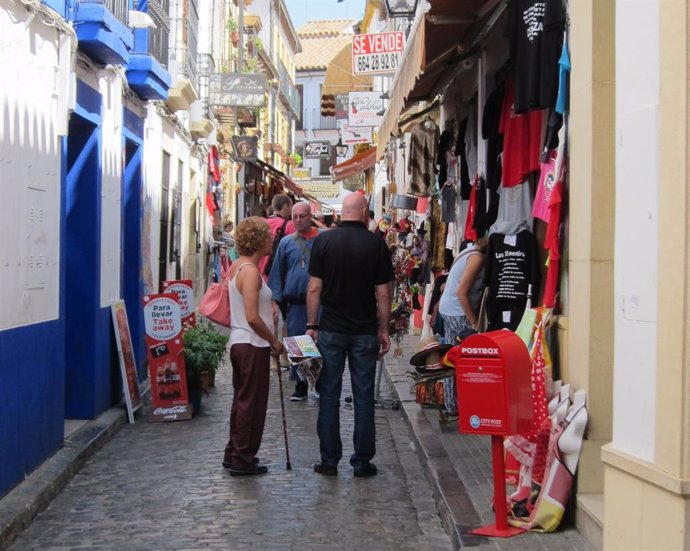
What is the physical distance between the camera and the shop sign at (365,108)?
2433 cm

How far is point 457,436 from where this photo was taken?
8906mm

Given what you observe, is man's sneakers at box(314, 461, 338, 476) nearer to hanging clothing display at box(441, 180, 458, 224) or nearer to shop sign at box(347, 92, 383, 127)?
hanging clothing display at box(441, 180, 458, 224)

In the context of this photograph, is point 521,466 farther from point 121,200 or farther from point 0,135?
point 121,200

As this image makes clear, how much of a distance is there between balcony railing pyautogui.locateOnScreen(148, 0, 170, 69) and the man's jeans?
19.1ft

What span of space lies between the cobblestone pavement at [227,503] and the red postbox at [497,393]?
0.65 meters

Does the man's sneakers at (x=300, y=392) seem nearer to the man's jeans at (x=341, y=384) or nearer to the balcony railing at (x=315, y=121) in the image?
the man's jeans at (x=341, y=384)

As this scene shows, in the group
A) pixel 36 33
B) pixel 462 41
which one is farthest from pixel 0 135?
pixel 462 41

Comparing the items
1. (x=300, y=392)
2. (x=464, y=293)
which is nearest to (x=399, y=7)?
(x=300, y=392)

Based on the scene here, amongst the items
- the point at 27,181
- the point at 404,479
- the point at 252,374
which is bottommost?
the point at 404,479

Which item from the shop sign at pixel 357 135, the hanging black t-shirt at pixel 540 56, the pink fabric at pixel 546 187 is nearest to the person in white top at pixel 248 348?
the pink fabric at pixel 546 187

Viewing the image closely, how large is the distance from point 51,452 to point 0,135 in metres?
2.56

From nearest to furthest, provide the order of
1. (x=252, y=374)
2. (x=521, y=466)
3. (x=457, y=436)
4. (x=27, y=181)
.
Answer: (x=521, y=466) < (x=27, y=181) < (x=252, y=374) < (x=457, y=436)

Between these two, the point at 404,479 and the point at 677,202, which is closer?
the point at 677,202

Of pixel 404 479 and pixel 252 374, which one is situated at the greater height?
pixel 252 374
